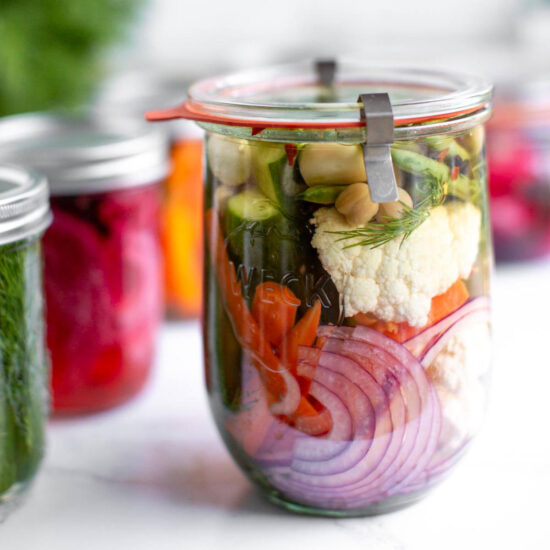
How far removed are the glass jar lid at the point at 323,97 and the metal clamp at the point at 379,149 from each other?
0.04ft

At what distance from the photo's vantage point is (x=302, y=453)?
0.62 metres

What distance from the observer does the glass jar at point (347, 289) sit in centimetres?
56

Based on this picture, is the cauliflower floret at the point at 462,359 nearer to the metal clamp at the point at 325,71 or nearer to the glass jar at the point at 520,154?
the metal clamp at the point at 325,71

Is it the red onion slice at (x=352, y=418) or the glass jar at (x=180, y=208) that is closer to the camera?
the red onion slice at (x=352, y=418)

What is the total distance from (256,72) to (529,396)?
474 millimetres

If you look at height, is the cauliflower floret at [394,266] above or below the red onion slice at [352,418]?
above

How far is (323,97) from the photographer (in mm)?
746

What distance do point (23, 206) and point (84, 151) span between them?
0.61 feet

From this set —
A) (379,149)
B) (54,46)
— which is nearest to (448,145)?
(379,149)

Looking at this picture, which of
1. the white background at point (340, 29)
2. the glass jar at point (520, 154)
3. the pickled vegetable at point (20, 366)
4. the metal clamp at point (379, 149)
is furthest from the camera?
the white background at point (340, 29)

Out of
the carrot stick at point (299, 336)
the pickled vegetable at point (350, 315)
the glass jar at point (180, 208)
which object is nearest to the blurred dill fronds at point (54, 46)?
the glass jar at point (180, 208)

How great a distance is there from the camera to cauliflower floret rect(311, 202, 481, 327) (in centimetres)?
56

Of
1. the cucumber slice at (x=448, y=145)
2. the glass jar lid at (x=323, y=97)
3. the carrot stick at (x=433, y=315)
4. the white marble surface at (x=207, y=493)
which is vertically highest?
the glass jar lid at (x=323, y=97)

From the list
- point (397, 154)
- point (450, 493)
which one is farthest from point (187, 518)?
point (397, 154)
